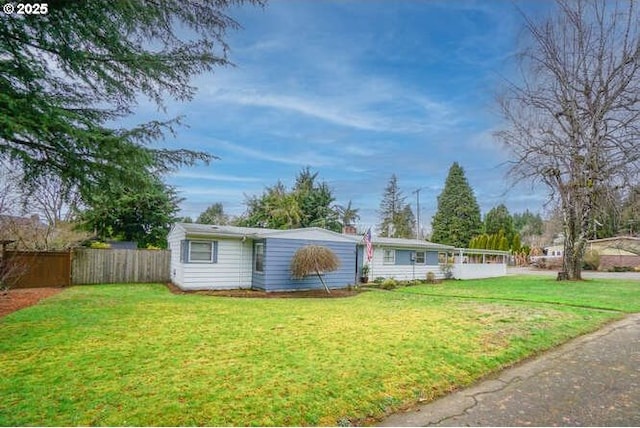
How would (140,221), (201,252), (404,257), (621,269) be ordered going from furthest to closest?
1. (621,269)
2. (140,221)
3. (404,257)
4. (201,252)

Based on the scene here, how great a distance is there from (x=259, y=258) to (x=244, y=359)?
1012cm

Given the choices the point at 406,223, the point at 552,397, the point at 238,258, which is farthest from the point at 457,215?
the point at 552,397

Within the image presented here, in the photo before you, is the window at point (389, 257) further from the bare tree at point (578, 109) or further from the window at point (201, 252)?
the window at point (201, 252)

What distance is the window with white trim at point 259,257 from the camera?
1469 cm

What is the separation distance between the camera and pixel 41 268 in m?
13.4

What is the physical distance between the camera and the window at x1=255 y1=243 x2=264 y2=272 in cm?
1469

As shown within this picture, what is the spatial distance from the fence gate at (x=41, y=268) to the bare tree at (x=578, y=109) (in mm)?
22665

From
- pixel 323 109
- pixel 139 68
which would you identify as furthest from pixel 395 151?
pixel 139 68

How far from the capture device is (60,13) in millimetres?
5105

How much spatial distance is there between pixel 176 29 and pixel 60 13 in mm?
1653

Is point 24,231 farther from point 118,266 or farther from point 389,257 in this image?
point 389,257

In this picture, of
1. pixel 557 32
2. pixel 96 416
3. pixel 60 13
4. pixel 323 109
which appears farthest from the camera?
pixel 557 32

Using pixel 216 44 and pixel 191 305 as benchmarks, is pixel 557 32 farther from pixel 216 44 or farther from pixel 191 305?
pixel 191 305

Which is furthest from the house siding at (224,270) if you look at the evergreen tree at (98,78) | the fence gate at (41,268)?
the evergreen tree at (98,78)
